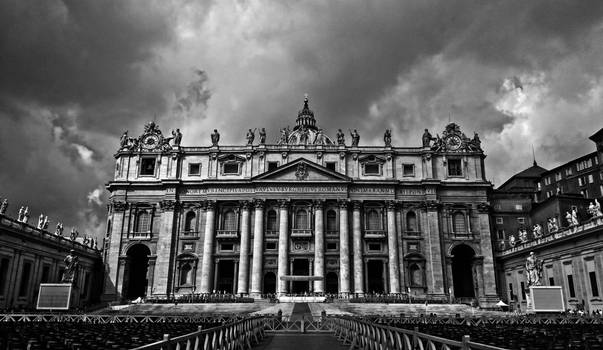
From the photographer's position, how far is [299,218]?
2707 inches

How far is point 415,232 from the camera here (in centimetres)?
6862

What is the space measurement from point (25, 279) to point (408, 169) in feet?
169

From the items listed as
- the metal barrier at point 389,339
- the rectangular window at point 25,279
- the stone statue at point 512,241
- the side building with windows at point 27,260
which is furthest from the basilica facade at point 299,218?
the metal barrier at point 389,339

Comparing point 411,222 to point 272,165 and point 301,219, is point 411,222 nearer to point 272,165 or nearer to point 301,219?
point 301,219

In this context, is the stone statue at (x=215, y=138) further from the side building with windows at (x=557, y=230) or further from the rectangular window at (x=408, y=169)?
the side building with windows at (x=557, y=230)

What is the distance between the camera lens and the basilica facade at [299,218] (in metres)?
66.1

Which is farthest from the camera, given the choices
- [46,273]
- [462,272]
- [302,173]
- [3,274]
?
[462,272]

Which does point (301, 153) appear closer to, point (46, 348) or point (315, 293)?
point (315, 293)

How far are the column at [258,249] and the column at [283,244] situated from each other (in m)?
2.42

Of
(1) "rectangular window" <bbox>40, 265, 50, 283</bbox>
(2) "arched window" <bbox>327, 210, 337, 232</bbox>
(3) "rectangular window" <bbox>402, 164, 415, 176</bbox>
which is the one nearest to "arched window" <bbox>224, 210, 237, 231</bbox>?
(2) "arched window" <bbox>327, 210, 337, 232</bbox>

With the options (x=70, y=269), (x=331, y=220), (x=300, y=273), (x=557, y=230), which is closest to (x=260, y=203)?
(x=331, y=220)

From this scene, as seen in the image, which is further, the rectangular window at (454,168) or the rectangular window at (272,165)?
the rectangular window at (454,168)

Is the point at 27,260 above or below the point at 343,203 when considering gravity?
below

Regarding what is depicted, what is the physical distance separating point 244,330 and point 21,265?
3823 centimetres
